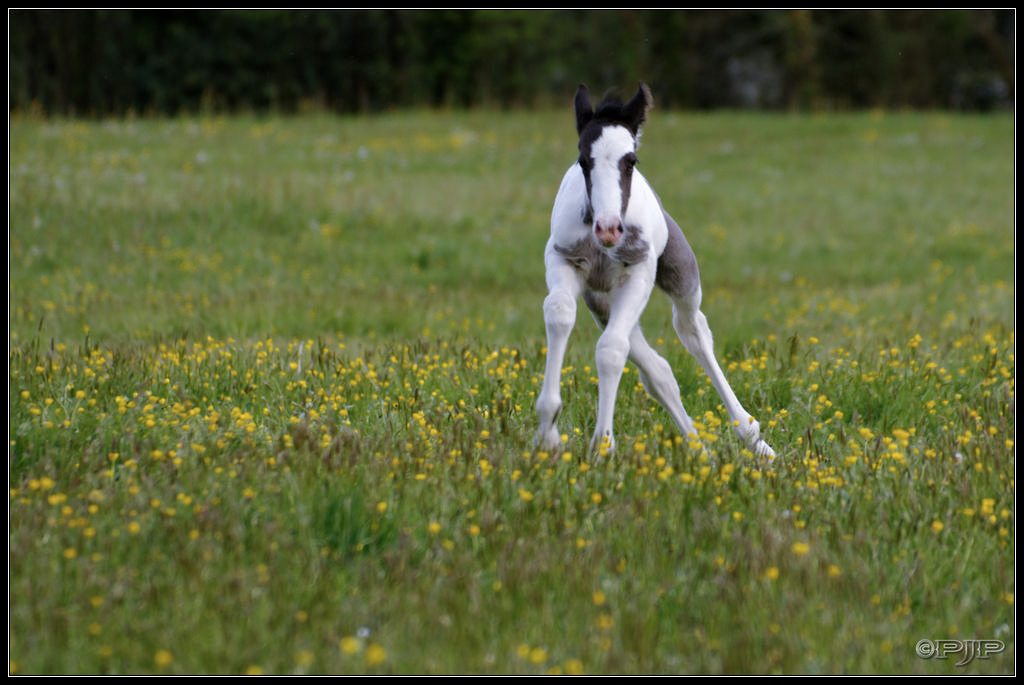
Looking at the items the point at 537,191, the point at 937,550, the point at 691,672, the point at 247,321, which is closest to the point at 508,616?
the point at 691,672

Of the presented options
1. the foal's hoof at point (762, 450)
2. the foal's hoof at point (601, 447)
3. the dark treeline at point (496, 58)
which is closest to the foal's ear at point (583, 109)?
the foal's hoof at point (601, 447)

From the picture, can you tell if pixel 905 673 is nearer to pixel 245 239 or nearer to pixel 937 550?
pixel 937 550

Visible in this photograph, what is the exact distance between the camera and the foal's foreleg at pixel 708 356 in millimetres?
5125

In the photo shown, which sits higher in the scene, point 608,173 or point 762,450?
point 608,173

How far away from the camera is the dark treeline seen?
107 ft

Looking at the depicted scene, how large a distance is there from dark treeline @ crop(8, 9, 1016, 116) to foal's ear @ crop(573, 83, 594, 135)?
91.0ft

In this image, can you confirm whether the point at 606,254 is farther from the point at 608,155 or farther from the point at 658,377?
the point at 658,377

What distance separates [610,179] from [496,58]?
3394 centimetres

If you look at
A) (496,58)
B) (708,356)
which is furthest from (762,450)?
(496,58)

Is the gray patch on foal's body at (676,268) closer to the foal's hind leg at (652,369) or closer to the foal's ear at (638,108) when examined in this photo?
the foal's hind leg at (652,369)

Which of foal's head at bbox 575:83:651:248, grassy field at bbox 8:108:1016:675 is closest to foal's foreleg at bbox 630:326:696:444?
grassy field at bbox 8:108:1016:675

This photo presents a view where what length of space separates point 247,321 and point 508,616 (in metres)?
7.14

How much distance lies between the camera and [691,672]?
3176 mm

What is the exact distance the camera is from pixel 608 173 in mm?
4309
